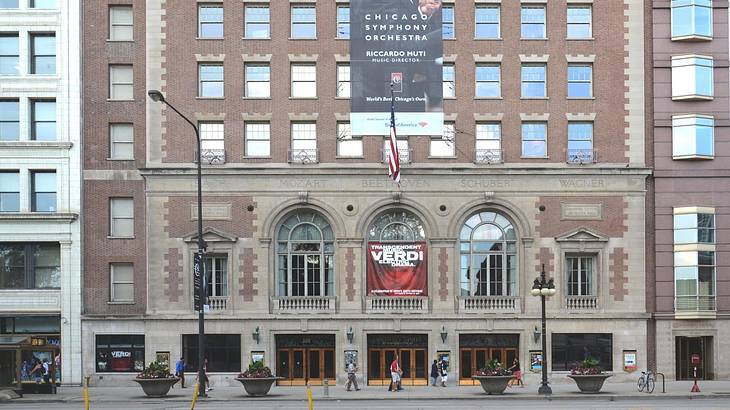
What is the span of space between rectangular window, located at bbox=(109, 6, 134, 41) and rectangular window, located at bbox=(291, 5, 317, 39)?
343 inches

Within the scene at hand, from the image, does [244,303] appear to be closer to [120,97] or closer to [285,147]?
[285,147]

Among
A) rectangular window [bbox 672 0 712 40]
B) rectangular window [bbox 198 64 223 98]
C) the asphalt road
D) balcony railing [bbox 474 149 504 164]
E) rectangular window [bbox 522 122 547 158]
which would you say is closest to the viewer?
the asphalt road

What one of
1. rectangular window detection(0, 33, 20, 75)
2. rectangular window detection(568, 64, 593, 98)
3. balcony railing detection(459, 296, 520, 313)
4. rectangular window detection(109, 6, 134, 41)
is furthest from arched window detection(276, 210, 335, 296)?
rectangular window detection(0, 33, 20, 75)

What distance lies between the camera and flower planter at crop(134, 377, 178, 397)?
43.1 meters

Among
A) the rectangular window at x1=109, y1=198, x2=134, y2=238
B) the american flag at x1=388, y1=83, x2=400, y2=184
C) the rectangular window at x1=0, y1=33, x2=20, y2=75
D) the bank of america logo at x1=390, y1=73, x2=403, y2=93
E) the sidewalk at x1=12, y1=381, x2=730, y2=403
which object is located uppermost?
the rectangular window at x1=0, y1=33, x2=20, y2=75

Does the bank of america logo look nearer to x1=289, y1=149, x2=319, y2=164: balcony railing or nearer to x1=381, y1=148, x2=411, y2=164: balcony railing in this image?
x1=381, y1=148, x2=411, y2=164: balcony railing

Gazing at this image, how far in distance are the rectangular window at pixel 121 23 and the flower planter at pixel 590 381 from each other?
29.1 m

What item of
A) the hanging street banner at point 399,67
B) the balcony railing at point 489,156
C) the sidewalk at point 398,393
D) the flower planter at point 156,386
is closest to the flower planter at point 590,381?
the sidewalk at point 398,393

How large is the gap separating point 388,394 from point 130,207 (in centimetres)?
1749

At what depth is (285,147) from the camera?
50375mm

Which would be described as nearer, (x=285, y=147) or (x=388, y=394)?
(x=388, y=394)

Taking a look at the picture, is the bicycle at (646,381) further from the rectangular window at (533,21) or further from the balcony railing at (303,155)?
the balcony railing at (303,155)

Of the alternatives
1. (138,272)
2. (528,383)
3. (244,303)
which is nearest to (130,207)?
(138,272)

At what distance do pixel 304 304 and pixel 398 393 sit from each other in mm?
8123
